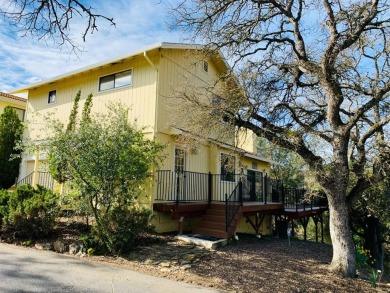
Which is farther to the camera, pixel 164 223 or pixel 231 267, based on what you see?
pixel 164 223

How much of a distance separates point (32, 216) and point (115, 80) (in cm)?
648

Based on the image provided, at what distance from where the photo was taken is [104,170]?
820cm

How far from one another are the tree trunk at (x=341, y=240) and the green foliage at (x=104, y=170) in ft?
17.4

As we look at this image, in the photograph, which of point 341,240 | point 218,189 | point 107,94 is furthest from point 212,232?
point 107,94

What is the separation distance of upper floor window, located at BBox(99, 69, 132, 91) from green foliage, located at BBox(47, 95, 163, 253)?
4355 mm

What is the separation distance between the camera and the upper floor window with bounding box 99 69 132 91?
12.5 metres

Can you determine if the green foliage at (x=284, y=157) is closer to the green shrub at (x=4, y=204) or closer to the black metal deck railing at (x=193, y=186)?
the black metal deck railing at (x=193, y=186)

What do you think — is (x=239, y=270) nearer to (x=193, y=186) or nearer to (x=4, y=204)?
(x=193, y=186)

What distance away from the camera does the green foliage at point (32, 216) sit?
351 inches

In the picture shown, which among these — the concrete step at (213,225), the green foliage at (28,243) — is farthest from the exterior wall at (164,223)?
the green foliage at (28,243)

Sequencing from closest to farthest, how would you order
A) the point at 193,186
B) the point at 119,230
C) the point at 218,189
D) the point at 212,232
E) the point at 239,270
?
the point at 239,270 < the point at 119,230 < the point at 212,232 < the point at 193,186 < the point at 218,189

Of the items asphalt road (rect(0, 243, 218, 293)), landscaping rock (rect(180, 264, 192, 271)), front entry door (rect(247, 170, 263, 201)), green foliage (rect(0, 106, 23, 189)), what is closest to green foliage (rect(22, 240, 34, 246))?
asphalt road (rect(0, 243, 218, 293))

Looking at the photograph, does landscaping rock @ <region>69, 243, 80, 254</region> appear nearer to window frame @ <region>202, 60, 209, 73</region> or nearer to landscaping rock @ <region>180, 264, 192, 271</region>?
landscaping rock @ <region>180, 264, 192, 271</region>

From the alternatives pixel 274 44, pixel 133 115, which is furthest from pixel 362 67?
pixel 133 115
